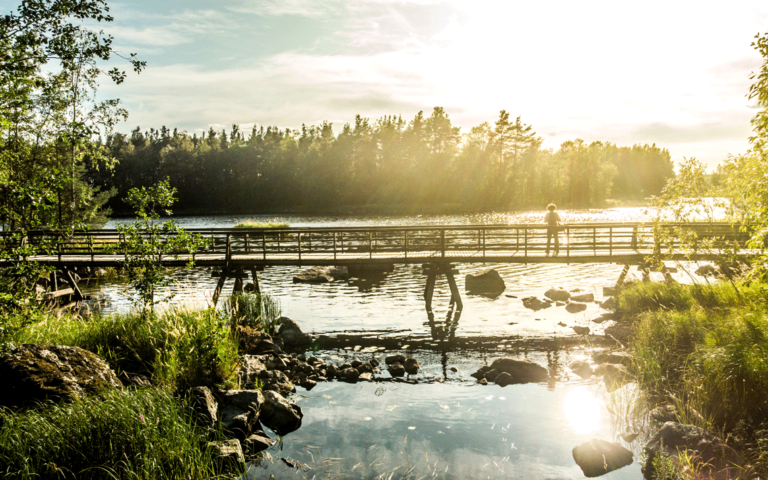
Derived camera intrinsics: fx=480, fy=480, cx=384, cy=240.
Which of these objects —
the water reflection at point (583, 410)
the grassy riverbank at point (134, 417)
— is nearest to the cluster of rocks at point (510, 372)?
the water reflection at point (583, 410)

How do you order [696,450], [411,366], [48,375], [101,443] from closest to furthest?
[101,443] < [696,450] < [48,375] < [411,366]

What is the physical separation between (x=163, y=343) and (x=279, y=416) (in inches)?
123

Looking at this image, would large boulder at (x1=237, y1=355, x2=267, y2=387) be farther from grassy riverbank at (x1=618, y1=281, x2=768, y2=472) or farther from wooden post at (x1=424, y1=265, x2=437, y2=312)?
wooden post at (x1=424, y1=265, x2=437, y2=312)

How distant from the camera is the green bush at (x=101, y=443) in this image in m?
5.95

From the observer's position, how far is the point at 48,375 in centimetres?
721

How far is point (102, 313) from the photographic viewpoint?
726 inches

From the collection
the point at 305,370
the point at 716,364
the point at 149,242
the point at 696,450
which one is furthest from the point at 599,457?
the point at 149,242

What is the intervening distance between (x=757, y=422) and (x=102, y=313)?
65.4 feet

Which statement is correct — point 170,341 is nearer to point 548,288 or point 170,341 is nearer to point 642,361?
point 642,361

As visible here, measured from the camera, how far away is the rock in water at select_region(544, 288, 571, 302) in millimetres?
20641

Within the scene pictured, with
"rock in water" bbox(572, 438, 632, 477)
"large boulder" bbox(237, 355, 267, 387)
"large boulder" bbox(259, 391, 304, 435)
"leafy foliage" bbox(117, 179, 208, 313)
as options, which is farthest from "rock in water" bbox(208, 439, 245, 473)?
"rock in water" bbox(572, 438, 632, 477)

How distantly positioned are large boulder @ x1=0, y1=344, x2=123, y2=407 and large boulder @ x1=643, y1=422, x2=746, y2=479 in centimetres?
863

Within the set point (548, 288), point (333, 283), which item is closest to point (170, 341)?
point (333, 283)

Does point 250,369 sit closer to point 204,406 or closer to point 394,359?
point 204,406
